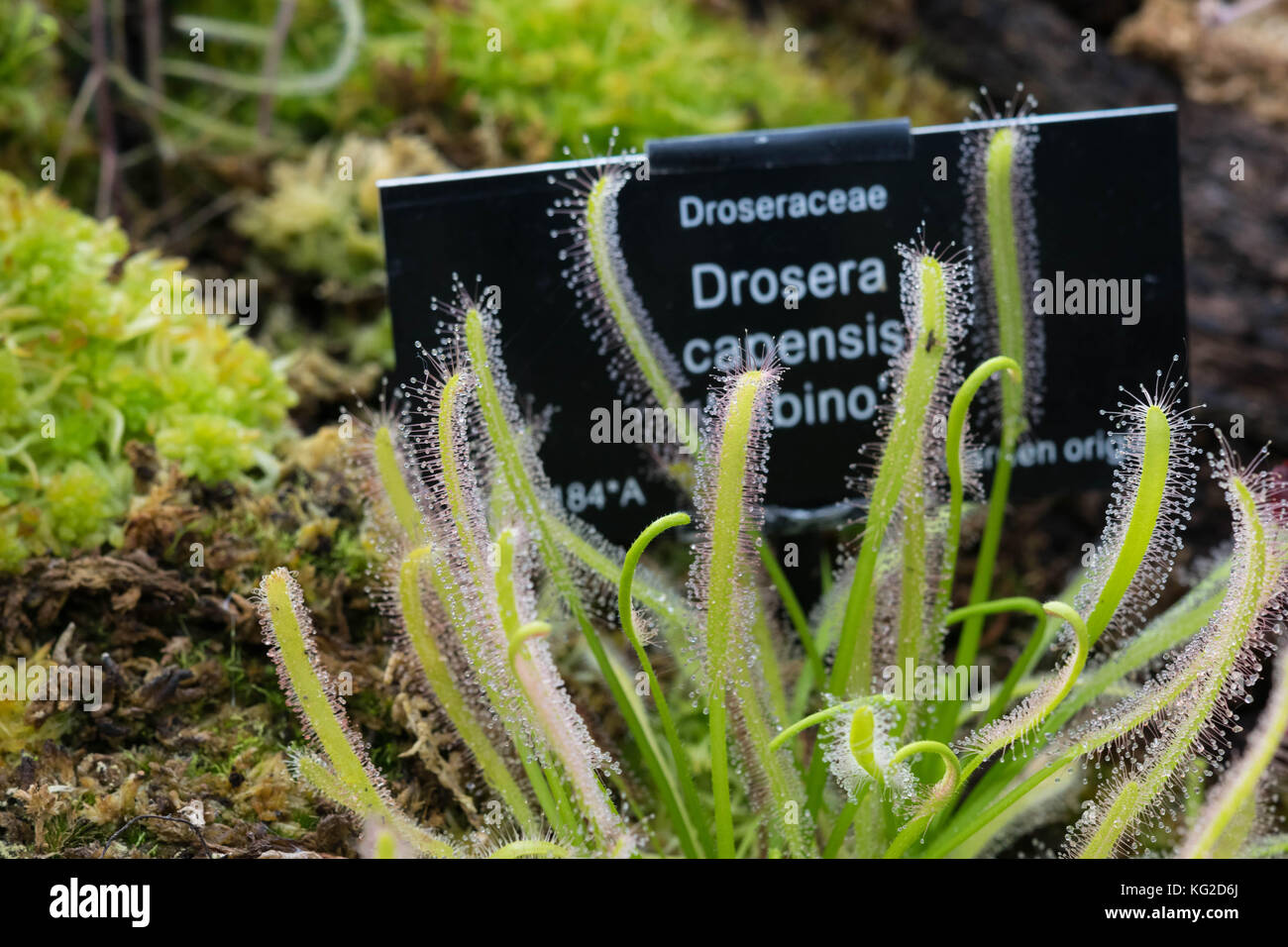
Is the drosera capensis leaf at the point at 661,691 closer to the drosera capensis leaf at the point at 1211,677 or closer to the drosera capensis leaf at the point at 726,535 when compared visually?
the drosera capensis leaf at the point at 726,535

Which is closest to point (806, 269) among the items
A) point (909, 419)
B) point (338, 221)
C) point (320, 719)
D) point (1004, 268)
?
point (1004, 268)

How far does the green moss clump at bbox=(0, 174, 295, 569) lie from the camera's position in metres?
1.46

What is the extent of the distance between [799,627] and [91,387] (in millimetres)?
1160

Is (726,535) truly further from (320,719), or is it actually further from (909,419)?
(320,719)

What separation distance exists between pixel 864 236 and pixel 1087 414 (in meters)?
0.46

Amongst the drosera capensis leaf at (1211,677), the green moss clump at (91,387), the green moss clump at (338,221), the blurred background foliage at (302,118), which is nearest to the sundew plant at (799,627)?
the drosera capensis leaf at (1211,677)

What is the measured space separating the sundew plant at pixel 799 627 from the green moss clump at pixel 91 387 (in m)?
0.33

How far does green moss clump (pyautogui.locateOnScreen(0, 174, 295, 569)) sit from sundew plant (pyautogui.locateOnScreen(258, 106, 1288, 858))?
325 millimetres

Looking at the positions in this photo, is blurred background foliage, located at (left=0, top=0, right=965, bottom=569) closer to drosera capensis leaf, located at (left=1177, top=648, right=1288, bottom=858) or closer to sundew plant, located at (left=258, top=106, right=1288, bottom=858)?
sundew plant, located at (left=258, top=106, right=1288, bottom=858)

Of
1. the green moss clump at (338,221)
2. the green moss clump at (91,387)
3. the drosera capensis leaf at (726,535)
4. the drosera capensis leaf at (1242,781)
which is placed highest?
the green moss clump at (338,221)

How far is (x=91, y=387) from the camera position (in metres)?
1.59

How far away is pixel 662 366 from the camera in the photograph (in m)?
1.36

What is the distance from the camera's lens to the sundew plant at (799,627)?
39.3 inches
